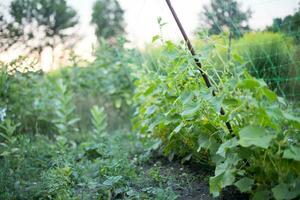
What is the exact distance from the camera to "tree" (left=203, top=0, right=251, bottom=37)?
3342 millimetres

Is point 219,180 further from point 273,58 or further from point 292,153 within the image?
point 273,58

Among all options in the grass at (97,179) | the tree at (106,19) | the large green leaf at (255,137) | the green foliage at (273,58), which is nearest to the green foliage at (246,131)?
the large green leaf at (255,137)

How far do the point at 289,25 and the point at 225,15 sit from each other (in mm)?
613

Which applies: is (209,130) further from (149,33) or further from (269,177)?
(149,33)

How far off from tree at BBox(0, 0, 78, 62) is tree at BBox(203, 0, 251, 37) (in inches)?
75.4

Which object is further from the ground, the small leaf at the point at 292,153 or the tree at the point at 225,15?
the tree at the point at 225,15

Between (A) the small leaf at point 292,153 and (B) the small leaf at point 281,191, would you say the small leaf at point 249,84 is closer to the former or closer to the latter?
(A) the small leaf at point 292,153

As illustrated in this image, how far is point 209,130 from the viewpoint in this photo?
1.93 m

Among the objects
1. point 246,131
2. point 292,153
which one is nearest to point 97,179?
point 246,131

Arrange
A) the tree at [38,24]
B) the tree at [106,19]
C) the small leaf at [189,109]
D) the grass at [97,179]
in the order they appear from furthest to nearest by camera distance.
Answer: the tree at [106,19] → the tree at [38,24] → the grass at [97,179] → the small leaf at [189,109]

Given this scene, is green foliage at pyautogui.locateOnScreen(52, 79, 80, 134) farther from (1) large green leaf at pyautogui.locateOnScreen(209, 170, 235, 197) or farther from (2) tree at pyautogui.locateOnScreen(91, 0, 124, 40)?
(2) tree at pyautogui.locateOnScreen(91, 0, 124, 40)

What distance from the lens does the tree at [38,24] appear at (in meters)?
3.53

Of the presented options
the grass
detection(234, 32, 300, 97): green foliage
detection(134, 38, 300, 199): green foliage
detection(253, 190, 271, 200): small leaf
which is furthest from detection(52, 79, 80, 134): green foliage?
detection(253, 190, 271, 200): small leaf

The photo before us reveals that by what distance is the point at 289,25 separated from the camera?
3170 mm
